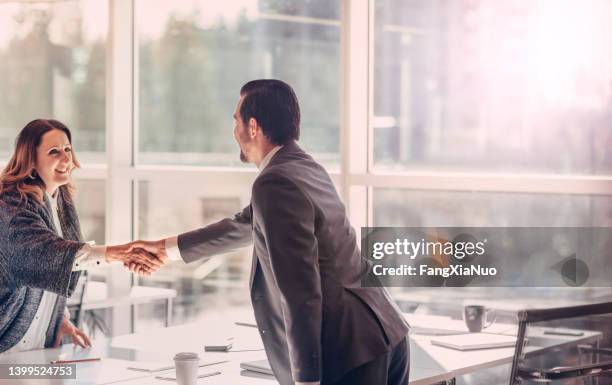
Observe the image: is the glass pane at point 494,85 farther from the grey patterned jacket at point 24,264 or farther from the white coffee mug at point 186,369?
the white coffee mug at point 186,369

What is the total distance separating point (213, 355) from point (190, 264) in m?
2.24

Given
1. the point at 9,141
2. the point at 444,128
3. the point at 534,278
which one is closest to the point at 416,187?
the point at 444,128

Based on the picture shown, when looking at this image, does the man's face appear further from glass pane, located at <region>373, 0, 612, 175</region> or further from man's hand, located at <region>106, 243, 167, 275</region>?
glass pane, located at <region>373, 0, 612, 175</region>

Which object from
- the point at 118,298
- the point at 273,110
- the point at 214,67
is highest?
the point at 214,67

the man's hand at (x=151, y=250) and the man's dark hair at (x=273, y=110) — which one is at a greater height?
the man's dark hair at (x=273, y=110)

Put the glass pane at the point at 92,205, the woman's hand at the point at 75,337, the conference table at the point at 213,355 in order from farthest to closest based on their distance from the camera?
the glass pane at the point at 92,205
the woman's hand at the point at 75,337
the conference table at the point at 213,355

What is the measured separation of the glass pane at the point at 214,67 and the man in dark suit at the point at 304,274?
2.14 metres

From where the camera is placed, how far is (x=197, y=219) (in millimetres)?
5090

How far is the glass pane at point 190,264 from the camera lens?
16.1 ft

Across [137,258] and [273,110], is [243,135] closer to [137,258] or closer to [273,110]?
[273,110]

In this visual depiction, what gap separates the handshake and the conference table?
25 centimetres

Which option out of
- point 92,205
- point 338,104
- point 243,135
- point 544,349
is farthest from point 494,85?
point 92,205

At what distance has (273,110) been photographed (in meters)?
2.37

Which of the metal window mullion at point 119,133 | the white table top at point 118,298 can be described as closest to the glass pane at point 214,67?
the metal window mullion at point 119,133
